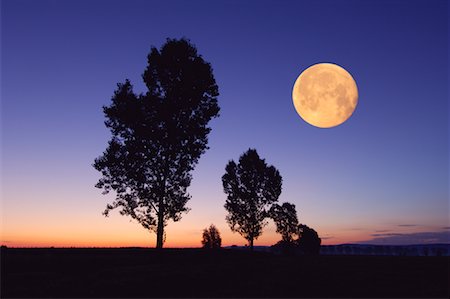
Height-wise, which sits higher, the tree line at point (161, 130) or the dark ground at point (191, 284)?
the tree line at point (161, 130)

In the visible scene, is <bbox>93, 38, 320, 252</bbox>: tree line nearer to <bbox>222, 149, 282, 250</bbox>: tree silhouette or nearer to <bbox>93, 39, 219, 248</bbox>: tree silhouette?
<bbox>93, 39, 219, 248</bbox>: tree silhouette

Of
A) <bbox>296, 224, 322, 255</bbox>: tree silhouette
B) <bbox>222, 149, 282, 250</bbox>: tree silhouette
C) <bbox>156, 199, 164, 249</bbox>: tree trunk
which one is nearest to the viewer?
<bbox>156, 199, 164, 249</bbox>: tree trunk

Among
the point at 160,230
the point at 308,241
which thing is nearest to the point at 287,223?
the point at 308,241

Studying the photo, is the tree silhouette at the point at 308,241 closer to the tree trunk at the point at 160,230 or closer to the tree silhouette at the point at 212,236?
the tree silhouette at the point at 212,236

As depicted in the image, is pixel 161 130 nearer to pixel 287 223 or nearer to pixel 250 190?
pixel 250 190

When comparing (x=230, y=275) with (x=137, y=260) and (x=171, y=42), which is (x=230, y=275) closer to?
(x=137, y=260)

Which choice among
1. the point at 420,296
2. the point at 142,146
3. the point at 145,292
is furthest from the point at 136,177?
the point at 420,296

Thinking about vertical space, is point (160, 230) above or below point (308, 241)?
above

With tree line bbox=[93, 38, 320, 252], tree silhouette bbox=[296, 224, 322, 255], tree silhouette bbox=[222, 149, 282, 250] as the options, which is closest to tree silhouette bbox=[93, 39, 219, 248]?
tree line bbox=[93, 38, 320, 252]

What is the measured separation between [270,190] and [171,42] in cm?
3285

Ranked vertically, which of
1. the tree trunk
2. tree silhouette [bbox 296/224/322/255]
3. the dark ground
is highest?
the tree trunk

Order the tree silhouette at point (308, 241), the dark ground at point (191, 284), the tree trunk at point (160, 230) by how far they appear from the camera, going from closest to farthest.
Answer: the dark ground at point (191, 284) → the tree trunk at point (160, 230) → the tree silhouette at point (308, 241)

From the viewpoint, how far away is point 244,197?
5903 cm

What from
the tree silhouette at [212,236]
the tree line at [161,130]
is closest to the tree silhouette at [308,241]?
the tree silhouette at [212,236]
